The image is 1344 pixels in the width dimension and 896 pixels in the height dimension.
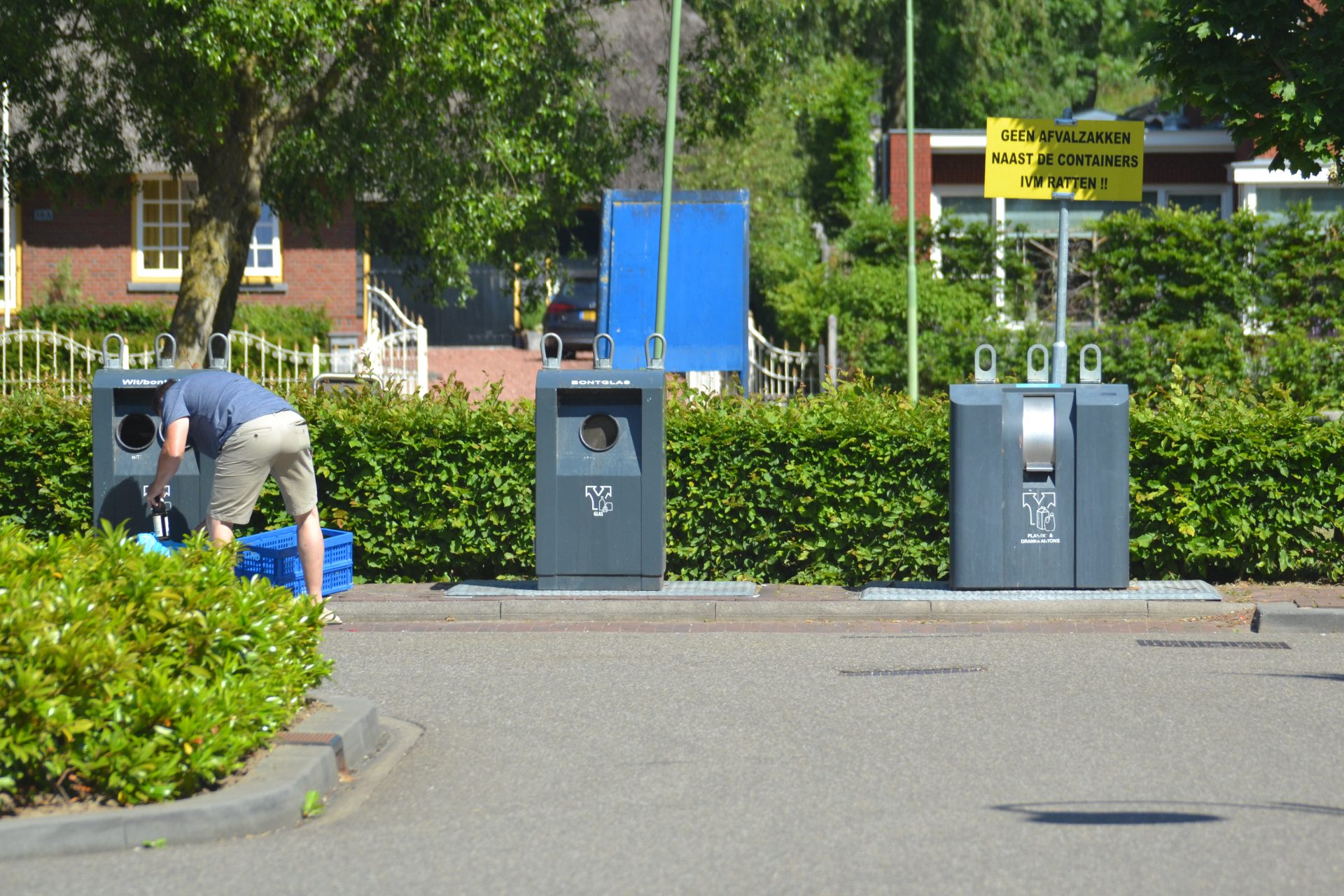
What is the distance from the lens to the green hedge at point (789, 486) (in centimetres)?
958

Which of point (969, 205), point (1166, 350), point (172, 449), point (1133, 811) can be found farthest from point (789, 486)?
point (969, 205)

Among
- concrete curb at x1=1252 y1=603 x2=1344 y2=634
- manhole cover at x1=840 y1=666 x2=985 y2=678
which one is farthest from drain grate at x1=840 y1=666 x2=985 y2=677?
concrete curb at x1=1252 y1=603 x2=1344 y2=634

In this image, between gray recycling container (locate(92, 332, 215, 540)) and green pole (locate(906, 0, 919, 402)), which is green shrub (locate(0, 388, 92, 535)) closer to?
gray recycling container (locate(92, 332, 215, 540))

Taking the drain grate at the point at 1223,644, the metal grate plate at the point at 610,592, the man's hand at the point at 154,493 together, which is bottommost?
the drain grate at the point at 1223,644

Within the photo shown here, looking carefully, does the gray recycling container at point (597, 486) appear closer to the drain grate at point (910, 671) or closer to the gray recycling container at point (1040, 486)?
the gray recycling container at point (1040, 486)

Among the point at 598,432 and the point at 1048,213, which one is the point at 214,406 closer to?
the point at 598,432

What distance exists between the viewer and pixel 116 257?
83.7 ft

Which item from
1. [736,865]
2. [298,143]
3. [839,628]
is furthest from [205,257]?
[736,865]

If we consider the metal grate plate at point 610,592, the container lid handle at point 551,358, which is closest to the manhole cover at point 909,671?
the metal grate plate at point 610,592

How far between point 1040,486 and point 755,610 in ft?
5.74

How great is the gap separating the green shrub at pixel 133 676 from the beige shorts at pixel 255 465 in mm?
2541

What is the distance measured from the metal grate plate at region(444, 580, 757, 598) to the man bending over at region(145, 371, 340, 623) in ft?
3.51

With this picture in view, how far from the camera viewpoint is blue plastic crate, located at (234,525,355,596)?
9.00m

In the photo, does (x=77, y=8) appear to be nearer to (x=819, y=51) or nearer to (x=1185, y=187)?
(x=1185, y=187)
